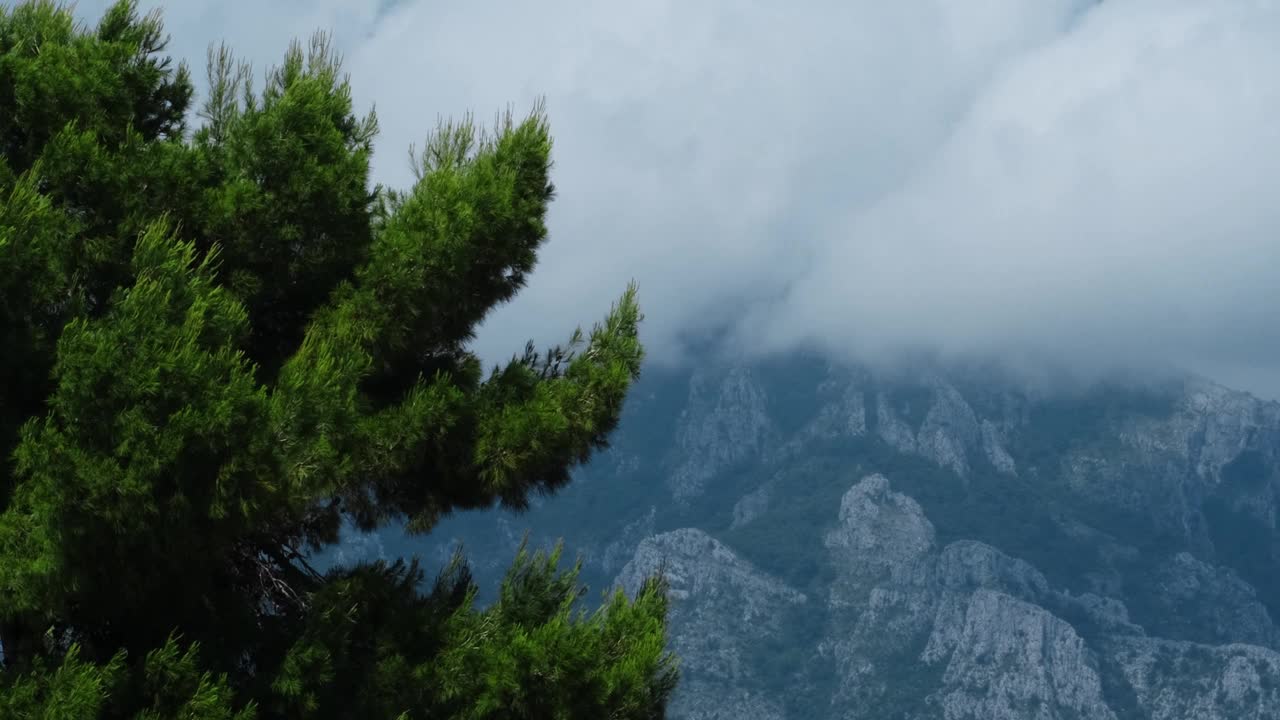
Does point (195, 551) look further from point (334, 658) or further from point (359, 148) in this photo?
point (359, 148)

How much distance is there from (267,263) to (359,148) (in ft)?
3.88

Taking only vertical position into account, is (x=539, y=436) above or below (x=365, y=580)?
above

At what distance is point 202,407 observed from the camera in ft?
25.0

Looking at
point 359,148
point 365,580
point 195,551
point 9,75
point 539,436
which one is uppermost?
point 359,148

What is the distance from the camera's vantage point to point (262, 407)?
7.90m

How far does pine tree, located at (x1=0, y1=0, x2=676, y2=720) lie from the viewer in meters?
7.54

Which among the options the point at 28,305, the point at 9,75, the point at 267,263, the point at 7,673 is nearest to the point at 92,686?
the point at 7,673

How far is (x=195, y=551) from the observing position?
8.39 m

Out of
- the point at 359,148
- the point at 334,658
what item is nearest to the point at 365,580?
the point at 334,658

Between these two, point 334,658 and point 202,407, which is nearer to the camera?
point 202,407

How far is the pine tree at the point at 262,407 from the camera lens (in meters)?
7.54

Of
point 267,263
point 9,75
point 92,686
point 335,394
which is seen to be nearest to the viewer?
point 92,686

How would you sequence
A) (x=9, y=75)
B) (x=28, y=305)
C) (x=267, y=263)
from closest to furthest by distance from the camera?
(x=28, y=305) < (x=9, y=75) < (x=267, y=263)

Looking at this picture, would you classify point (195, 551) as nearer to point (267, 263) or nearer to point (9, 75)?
point (267, 263)
